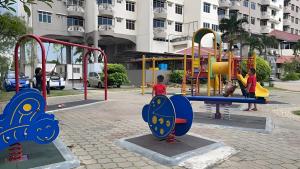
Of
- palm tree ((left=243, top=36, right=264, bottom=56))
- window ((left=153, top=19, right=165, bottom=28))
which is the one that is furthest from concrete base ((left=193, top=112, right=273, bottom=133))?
palm tree ((left=243, top=36, right=264, bottom=56))

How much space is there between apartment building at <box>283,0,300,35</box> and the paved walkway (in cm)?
7911

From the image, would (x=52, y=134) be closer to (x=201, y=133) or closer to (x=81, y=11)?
(x=201, y=133)

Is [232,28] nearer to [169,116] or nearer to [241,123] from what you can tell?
[241,123]

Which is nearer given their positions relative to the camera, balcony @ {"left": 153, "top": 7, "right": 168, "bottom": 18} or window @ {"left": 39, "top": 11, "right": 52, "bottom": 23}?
window @ {"left": 39, "top": 11, "right": 52, "bottom": 23}

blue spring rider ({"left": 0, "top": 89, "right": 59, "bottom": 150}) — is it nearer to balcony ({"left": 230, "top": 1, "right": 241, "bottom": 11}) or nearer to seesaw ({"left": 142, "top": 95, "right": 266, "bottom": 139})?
seesaw ({"left": 142, "top": 95, "right": 266, "bottom": 139})

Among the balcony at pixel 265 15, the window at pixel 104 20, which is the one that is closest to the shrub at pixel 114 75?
the window at pixel 104 20

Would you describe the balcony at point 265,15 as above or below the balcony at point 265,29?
above

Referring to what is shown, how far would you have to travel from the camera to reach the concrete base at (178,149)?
5.42 m

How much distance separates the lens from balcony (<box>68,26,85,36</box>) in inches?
1604

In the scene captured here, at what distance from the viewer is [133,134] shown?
7539 millimetres

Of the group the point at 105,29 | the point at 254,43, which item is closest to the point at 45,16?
the point at 105,29

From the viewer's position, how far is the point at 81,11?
136ft

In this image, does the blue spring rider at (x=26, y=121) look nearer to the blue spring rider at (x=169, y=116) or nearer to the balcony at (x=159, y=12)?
the blue spring rider at (x=169, y=116)

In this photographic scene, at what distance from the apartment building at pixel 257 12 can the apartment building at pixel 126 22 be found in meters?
6.96
